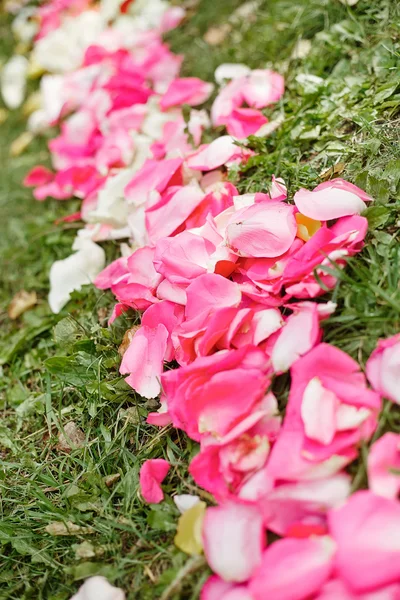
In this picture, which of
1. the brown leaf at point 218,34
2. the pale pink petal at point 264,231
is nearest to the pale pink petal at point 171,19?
the brown leaf at point 218,34

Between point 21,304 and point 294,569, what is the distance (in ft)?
3.92

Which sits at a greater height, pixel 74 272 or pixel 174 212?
pixel 174 212

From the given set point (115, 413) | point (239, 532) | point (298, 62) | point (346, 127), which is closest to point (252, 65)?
point (298, 62)

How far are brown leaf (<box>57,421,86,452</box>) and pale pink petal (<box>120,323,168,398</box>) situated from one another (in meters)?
0.19

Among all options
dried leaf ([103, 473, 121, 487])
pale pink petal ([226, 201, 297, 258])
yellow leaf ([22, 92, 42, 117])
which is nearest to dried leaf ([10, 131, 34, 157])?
yellow leaf ([22, 92, 42, 117])

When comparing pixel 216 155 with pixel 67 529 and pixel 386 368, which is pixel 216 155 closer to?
pixel 386 368

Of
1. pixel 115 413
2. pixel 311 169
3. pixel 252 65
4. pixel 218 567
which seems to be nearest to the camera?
pixel 218 567

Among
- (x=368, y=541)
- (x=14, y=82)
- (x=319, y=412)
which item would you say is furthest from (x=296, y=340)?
(x=14, y=82)

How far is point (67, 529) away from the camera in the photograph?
1.16 metres

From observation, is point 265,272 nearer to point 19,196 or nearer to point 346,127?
point 346,127

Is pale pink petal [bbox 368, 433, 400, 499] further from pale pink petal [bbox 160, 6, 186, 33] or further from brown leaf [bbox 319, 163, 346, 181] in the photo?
pale pink petal [bbox 160, 6, 186, 33]

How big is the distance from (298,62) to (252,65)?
0.21m

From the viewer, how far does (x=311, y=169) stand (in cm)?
142

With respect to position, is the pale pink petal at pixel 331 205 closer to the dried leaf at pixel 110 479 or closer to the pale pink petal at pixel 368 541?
the pale pink petal at pixel 368 541
